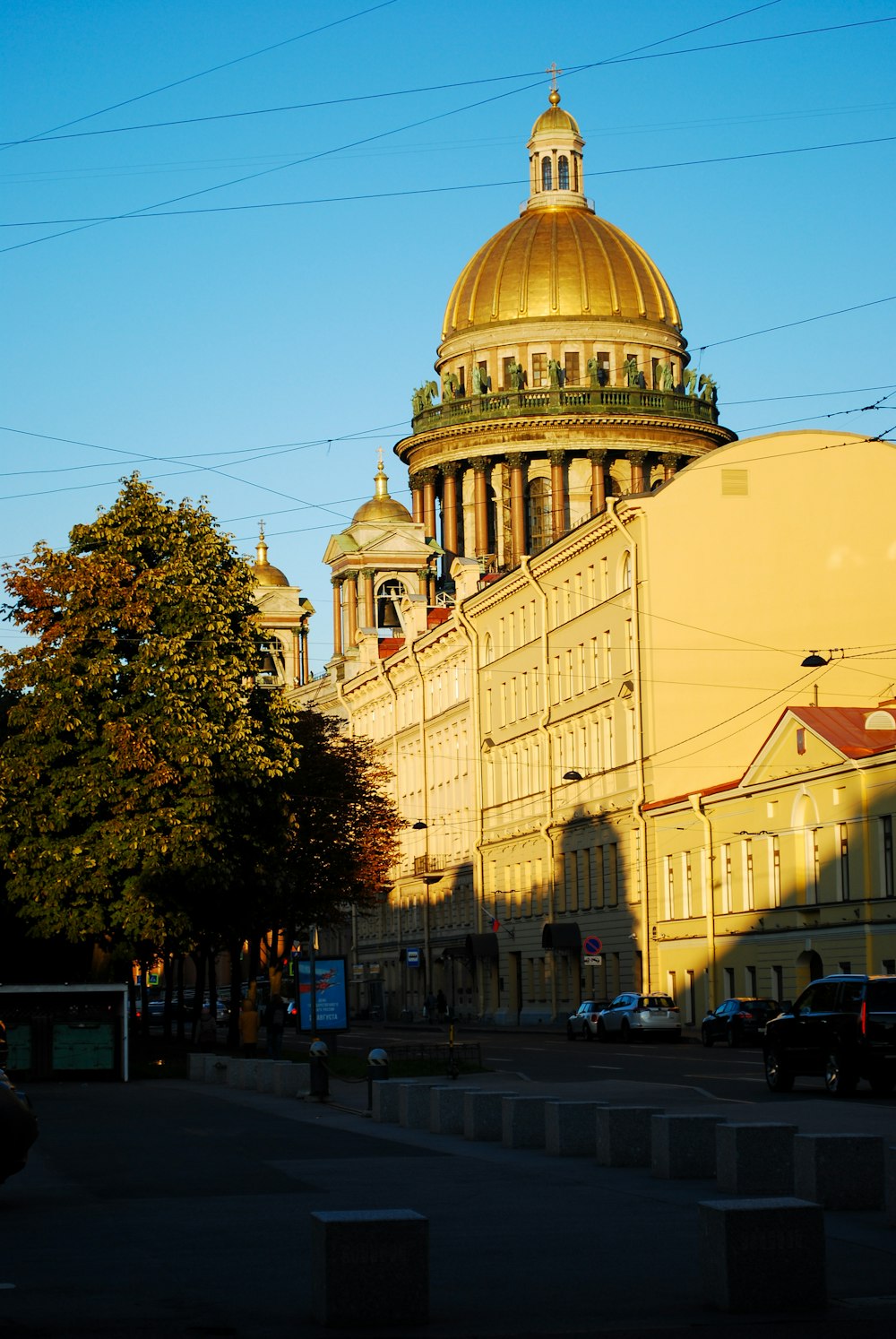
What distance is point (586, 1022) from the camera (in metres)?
62.1

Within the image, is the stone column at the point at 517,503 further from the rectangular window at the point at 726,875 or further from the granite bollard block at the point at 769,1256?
the granite bollard block at the point at 769,1256

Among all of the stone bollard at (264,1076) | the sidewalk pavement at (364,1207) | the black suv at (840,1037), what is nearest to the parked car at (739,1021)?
the stone bollard at (264,1076)

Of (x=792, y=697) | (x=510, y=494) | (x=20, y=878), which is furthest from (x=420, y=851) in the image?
(x=20, y=878)

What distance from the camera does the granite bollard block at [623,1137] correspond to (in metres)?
19.8

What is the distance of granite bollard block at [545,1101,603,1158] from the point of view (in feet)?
69.3

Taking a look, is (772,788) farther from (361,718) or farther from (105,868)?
(361,718)

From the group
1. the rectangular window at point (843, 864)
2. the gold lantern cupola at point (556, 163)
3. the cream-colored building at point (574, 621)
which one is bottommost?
the rectangular window at point (843, 864)

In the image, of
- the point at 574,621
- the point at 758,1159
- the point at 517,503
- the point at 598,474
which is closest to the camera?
the point at 758,1159

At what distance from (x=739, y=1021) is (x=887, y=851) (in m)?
5.54

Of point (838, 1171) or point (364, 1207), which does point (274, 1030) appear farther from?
point (838, 1171)

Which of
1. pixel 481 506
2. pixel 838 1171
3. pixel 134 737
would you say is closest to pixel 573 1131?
pixel 838 1171

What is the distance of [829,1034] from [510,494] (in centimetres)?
7960

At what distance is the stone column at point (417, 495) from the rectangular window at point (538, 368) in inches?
390

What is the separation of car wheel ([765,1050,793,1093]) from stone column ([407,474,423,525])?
277ft
